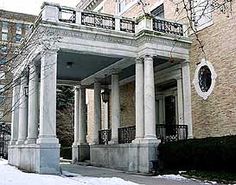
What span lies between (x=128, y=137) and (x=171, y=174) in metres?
4.34

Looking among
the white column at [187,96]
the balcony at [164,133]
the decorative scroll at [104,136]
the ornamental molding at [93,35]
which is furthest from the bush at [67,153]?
the ornamental molding at [93,35]

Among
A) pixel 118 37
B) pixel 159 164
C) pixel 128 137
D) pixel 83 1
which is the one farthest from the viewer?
pixel 83 1

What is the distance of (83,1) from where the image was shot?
1098 inches

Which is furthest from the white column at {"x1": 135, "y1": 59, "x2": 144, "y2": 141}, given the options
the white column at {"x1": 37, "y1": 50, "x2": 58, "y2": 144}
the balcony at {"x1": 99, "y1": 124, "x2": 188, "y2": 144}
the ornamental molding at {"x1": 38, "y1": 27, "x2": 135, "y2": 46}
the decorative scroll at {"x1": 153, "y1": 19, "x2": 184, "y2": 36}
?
the white column at {"x1": 37, "y1": 50, "x2": 58, "y2": 144}

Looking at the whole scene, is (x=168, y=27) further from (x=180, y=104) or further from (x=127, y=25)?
(x=180, y=104)

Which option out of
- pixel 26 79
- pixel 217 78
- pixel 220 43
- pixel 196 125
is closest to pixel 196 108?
pixel 196 125

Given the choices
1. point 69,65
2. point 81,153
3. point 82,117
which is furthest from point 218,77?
point 81,153

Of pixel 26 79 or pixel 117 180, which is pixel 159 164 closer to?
pixel 117 180

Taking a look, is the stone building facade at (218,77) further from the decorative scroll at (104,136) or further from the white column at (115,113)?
the decorative scroll at (104,136)

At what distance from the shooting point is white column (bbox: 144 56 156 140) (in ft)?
49.3

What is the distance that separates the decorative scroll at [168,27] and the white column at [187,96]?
1.43 metres

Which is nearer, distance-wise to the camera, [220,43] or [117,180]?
[117,180]

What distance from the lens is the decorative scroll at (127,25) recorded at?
16094mm

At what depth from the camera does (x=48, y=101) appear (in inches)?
545
